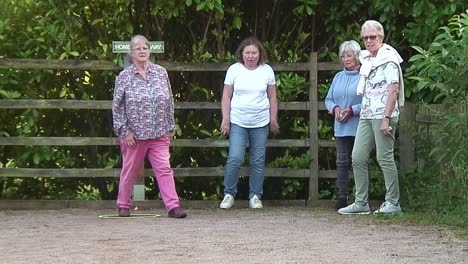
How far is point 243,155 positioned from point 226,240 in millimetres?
2361

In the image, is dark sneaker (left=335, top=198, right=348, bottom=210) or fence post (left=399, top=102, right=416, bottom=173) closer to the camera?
dark sneaker (left=335, top=198, right=348, bottom=210)

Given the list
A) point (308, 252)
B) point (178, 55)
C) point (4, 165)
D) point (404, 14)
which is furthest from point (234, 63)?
point (308, 252)

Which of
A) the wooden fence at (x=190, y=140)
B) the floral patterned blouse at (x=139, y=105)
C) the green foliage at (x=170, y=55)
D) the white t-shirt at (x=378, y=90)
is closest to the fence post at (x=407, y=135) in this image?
the wooden fence at (x=190, y=140)

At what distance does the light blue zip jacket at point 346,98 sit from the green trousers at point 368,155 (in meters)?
0.32

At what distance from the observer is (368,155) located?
30.8 ft

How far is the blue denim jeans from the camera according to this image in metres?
9.95

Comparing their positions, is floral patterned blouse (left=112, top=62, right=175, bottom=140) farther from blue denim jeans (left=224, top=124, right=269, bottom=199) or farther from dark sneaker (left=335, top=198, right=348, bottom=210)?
dark sneaker (left=335, top=198, right=348, bottom=210)

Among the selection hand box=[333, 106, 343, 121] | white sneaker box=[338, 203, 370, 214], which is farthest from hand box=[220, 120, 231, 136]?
white sneaker box=[338, 203, 370, 214]

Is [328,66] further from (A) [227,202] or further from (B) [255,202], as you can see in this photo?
(A) [227,202]

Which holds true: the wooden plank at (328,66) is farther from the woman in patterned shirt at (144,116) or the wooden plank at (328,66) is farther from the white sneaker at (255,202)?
the woman in patterned shirt at (144,116)

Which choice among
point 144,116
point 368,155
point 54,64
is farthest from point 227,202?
point 54,64

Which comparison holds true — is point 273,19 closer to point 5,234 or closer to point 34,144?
point 34,144

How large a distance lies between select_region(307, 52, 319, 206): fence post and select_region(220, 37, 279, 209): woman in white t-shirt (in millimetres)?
463

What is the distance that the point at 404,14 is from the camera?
10.1m
